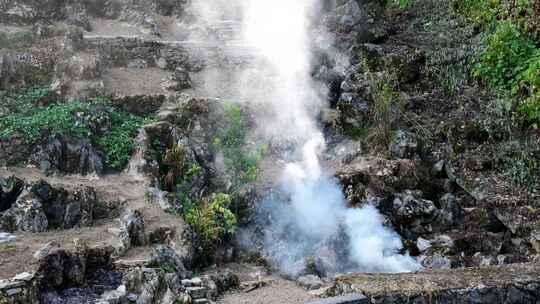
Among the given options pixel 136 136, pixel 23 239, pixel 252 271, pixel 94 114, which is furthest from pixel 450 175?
pixel 23 239

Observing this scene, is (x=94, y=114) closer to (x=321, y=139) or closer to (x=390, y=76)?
(x=321, y=139)

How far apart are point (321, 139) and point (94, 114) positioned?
14.9ft

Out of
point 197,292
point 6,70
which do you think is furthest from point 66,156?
point 197,292

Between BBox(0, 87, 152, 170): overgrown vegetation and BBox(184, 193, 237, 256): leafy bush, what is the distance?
1837 mm

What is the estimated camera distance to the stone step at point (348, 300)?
5.87 m

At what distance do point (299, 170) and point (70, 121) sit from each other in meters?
4.28

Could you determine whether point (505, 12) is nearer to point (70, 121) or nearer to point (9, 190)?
point (70, 121)

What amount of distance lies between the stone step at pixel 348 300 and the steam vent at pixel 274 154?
3 centimetres

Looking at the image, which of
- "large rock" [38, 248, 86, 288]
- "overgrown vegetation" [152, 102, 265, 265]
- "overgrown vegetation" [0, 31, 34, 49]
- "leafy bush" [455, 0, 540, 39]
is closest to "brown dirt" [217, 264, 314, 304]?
"overgrown vegetation" [152, 102, 265, 265]

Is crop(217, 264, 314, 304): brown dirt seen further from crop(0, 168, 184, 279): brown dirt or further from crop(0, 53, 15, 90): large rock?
crop(0, 53, 15, 90): large rock

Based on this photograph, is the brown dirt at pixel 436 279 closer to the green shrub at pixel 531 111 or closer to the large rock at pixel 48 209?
the large rock at pixel 48 209

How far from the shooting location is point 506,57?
1109 centimetres

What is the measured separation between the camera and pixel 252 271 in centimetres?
820

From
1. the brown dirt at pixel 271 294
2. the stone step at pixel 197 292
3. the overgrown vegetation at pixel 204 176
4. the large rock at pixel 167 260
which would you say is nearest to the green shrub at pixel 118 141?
the overgrown vegetation at pixel 204 176
